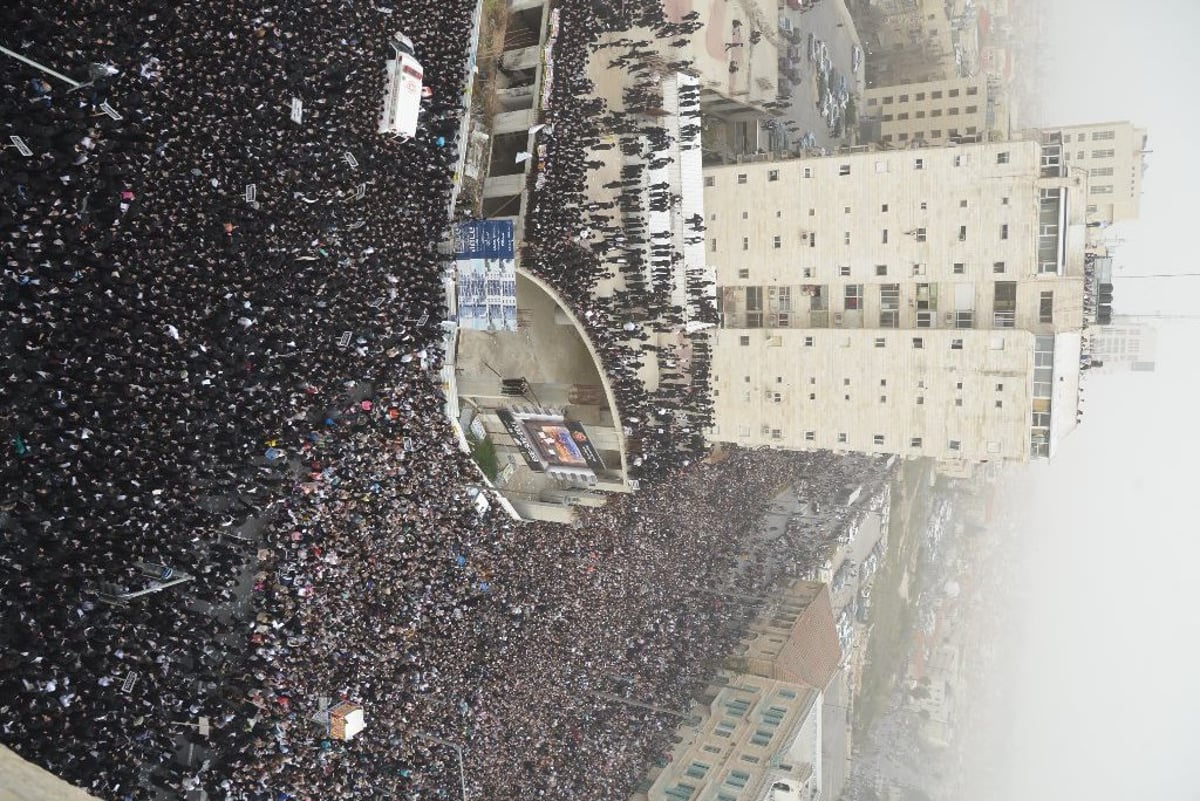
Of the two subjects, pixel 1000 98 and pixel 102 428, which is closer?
pixel 102 428

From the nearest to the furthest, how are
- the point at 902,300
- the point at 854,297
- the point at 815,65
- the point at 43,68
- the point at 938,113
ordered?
the point at 43,68 < the point at 902,300 < the point at 854,297 < the point at 815,65 < the point at 938,113

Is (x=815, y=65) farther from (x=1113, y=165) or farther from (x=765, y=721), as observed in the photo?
(x=765, y=721)

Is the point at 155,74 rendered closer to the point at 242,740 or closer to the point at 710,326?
the point at 242,740

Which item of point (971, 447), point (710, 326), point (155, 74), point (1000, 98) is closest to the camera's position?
point (155, 74)

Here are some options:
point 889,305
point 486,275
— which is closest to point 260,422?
point 486,275

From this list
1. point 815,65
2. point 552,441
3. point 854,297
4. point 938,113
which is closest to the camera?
point 552,441

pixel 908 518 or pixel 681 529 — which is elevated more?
pixel 681 529

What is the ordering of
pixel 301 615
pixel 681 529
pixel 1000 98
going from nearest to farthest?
pixel 301 615, pixel 681 529, pixel 1000 98

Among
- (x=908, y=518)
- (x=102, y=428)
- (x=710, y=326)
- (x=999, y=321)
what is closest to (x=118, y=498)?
(x=102, y=428)
